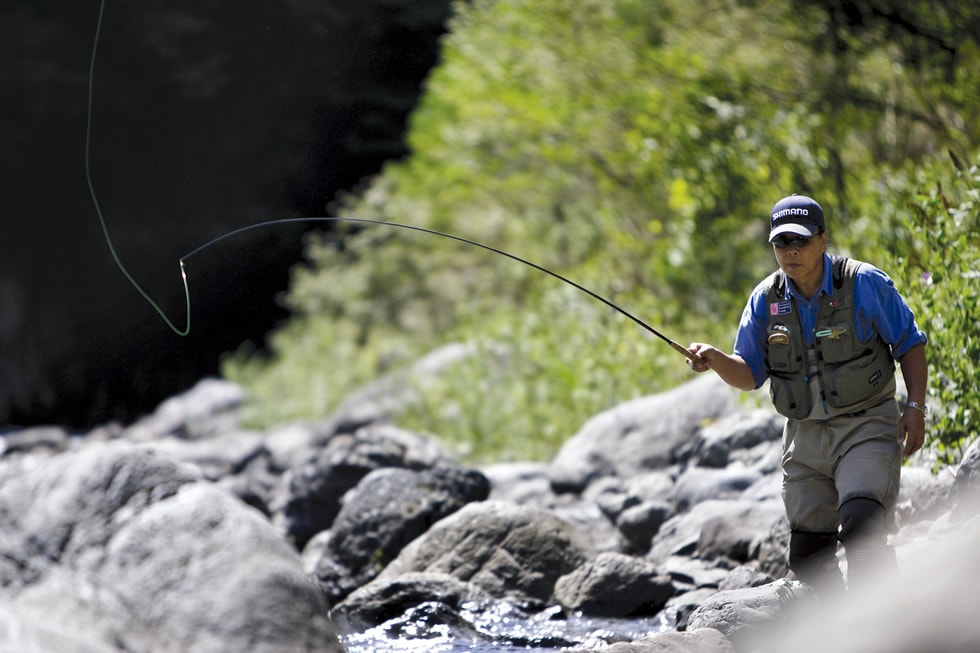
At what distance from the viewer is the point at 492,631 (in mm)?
5004

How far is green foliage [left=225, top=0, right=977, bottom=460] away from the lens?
849 centimetres

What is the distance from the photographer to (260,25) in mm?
16078

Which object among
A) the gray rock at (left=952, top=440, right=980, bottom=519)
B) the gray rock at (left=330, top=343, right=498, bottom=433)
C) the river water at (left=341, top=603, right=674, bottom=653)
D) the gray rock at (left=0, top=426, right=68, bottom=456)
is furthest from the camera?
the gray rock at (left=0, top=426, right=68, bottom=456)

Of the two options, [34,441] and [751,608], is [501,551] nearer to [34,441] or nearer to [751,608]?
[751,608]

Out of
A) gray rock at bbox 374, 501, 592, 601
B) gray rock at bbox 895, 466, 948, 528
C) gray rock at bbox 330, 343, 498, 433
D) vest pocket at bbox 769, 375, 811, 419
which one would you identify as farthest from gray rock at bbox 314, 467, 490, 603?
gray rock at bbox 330, 343, 498, 433

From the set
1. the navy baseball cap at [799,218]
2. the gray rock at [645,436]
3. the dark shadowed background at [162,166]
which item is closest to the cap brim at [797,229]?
the navy baseball cap at [799,218]

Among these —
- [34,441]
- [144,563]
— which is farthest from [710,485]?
[34,441]

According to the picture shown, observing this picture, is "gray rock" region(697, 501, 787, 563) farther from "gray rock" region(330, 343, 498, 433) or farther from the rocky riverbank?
"gray rock" region(330, 343, 498, 433)

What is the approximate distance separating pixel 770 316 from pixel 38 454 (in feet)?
36.2

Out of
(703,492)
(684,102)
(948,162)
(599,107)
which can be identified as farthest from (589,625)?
(599,107)

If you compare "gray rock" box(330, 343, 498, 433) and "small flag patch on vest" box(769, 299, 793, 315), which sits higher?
"small flag patch on vest" box(769, 299, 793, 315)

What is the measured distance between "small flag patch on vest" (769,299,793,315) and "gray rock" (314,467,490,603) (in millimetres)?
2848

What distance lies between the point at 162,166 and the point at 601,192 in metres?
7.54

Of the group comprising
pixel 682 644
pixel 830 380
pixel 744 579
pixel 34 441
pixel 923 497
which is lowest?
pixel 34 441
